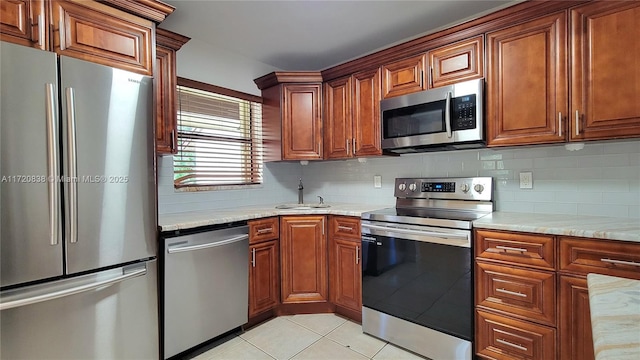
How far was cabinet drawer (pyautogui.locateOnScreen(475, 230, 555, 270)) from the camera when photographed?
161 cm

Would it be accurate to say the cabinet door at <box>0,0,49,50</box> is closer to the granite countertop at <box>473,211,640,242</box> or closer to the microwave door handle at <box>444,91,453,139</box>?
the microwave door handle at <box>444,91,453,139</box>

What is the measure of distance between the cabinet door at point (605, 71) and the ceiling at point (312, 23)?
0.65 metres

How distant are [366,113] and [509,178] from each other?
1214mm

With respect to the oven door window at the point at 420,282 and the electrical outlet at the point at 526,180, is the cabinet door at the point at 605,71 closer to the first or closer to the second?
the electrical outlet at the point at 526,180

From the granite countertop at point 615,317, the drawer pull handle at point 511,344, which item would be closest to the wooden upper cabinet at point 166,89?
the granite countertop at point 615,317

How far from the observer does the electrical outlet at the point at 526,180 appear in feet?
6.97

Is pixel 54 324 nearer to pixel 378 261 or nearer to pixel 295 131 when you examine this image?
pixel 378 261

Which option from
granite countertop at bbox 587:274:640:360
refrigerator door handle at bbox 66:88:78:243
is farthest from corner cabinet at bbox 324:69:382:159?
refrigerator door handle at bbox 66:88:78:243

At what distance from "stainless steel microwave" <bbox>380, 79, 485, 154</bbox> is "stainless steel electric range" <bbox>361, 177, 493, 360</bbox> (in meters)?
0.42

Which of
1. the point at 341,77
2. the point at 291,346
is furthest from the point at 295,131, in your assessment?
the point at 291,346

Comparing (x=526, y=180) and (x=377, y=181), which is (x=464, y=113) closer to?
(x=526, y=180)

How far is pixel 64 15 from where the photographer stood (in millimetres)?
1521

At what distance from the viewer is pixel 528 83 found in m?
1.88

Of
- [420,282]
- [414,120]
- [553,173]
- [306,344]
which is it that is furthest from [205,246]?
[553,173]
